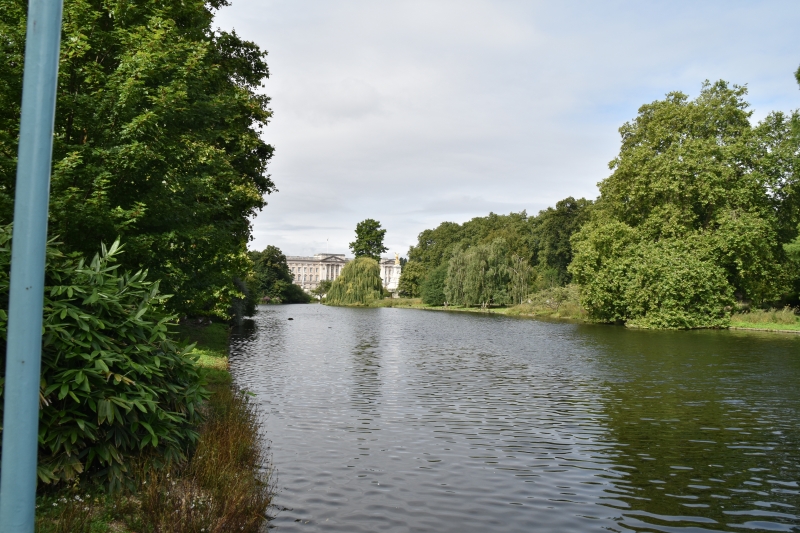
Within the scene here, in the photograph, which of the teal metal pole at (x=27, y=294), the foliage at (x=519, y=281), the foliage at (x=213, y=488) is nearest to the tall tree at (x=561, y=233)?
the foliage at (x=519, y=281)

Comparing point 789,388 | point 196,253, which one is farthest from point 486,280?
point 196,253

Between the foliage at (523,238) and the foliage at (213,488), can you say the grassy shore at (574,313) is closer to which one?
the foliage at (523,238)

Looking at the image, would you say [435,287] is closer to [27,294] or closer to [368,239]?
[368,239]

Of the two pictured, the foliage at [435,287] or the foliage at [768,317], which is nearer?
the foliage at [768,317]

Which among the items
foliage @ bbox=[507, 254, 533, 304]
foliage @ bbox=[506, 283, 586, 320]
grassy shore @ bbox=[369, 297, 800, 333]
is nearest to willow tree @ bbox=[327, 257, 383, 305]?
grassy shore @ bbox=[369, 297, 800, 333]

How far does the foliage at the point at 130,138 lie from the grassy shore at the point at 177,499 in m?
3.66

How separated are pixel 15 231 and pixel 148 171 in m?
7.96

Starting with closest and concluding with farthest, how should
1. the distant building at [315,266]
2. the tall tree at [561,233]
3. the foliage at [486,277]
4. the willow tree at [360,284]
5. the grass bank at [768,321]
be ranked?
the grass bank at [768,321]
the tall tree at [561,233]
the foliage at [486,277]
the willow tree at [360,284]
the distant building at [315,266]

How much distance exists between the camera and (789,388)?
17.6m

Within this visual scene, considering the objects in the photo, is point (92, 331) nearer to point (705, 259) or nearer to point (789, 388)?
point (789, 388)

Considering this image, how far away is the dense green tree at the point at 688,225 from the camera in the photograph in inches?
1715

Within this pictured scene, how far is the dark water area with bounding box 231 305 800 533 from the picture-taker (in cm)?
809

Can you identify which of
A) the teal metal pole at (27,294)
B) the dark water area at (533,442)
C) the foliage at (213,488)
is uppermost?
the teal metal pole at (27,294)

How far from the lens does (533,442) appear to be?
38.7ft
